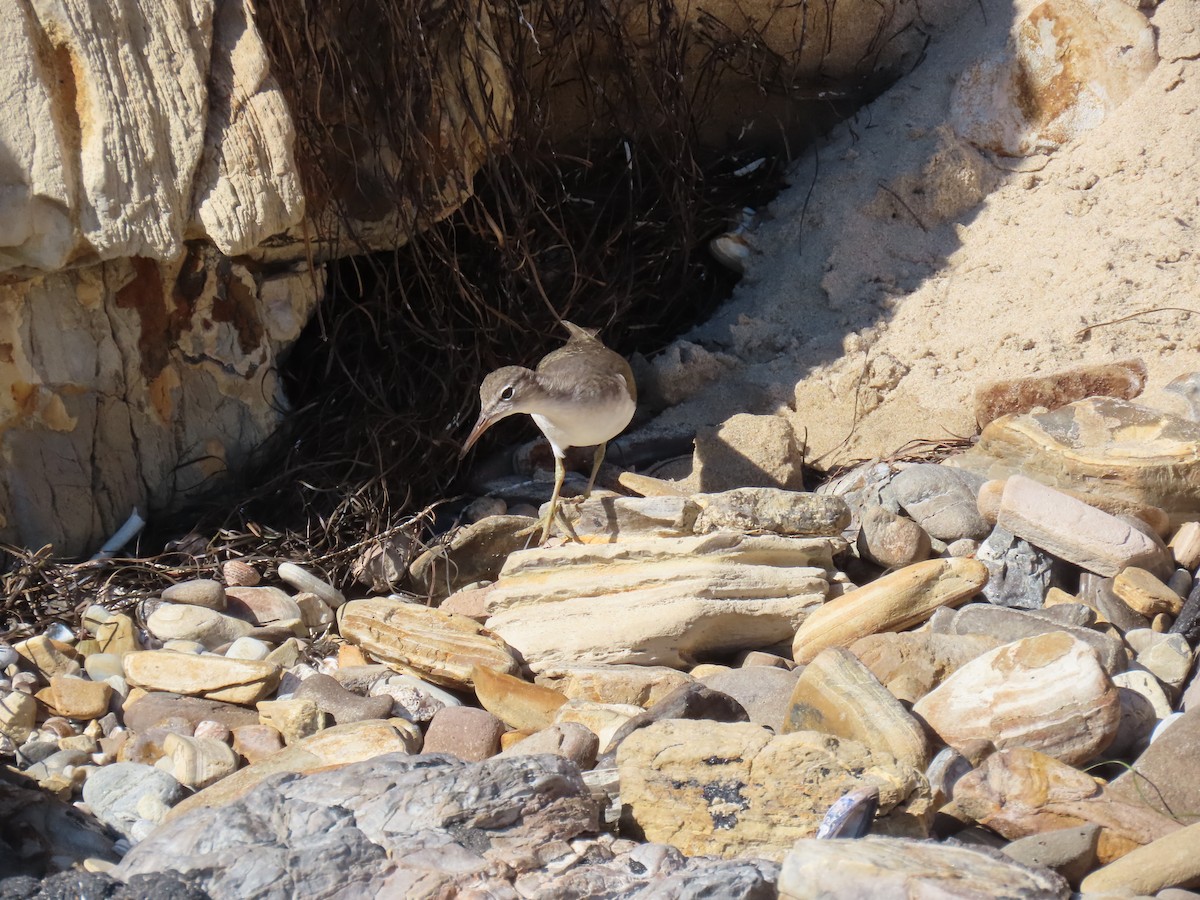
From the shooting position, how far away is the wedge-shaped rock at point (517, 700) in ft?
11.1

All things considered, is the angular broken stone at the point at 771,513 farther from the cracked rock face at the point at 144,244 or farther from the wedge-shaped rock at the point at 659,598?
the cracked rock face at the point at 144,244

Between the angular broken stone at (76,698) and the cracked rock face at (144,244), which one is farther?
the cracked rock face at (144,244)

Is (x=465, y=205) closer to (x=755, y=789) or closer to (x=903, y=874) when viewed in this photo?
(x=755, y=789)

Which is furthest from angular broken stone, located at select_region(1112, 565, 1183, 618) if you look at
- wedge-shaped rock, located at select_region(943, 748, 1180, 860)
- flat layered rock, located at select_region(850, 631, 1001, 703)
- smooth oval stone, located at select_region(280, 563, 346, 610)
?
smooth oval stone, located at select_region(280, 563, 346, 610)

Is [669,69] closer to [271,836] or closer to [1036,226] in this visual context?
[1036,226]

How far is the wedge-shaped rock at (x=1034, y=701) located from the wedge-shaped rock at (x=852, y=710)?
0.17 meters

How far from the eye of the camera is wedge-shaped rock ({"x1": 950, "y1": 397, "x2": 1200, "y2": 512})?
3951mm

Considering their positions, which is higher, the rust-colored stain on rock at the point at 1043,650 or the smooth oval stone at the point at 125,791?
the rust-colored stain on rock at the point at 1043,650

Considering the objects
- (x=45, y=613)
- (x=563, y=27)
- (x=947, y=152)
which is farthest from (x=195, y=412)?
(x=947, y=152)

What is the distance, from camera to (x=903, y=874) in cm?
207

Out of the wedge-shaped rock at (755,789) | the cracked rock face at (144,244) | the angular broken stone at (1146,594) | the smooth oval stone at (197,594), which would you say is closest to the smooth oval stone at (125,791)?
the smooth oval stone at (197,594)

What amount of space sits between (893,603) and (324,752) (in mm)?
1635

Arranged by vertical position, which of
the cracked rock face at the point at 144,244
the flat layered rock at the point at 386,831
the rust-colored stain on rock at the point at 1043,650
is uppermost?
the cracked rock face at the point at 144,244

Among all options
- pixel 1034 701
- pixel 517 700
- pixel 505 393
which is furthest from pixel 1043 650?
pixel 505 393
